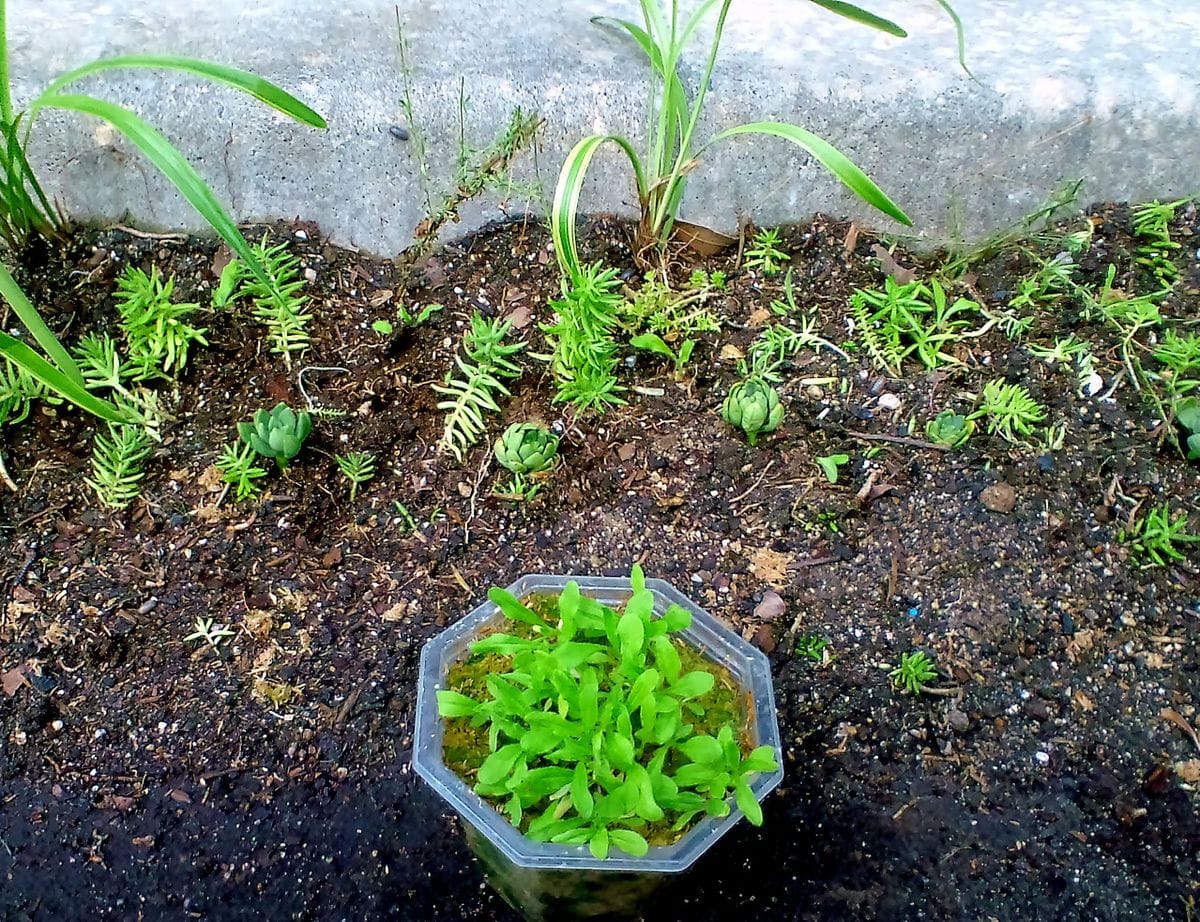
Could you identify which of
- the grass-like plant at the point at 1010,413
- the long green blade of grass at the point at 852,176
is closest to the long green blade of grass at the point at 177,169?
the long green blade of grass at the point at 852,176

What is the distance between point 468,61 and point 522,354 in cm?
60

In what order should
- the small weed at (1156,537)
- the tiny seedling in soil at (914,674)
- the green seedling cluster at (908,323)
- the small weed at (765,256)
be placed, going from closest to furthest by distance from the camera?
the tiny seedling in soil at (914,674), the small weed at (1156,537), the green seedling cluster at (908,323), the small weed at (765,256)

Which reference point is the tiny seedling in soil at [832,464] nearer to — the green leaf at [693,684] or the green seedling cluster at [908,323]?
the green seedling cluster at [908,323]

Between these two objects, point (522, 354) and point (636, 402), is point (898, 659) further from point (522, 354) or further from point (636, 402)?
point (522, 354)

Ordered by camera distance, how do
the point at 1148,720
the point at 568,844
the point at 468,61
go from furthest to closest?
the point at 468,61, the point at 1148,720, the point at 568,844

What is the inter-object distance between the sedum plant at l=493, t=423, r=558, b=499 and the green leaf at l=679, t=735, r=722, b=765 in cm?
54

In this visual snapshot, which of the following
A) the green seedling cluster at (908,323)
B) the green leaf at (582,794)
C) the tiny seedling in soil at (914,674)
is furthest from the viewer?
the green seedling cluster at (908,323)

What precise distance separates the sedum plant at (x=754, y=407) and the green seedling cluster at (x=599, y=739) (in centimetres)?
47

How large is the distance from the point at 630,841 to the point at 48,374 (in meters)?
0.93

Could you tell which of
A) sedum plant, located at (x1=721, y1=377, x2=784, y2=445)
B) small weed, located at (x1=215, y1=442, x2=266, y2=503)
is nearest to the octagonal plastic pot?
sedum plant, located at (x1=721, y1=377, x2=784, y2=445)

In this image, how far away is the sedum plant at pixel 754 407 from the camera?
1332 mm

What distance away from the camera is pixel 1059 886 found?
1.11 metres

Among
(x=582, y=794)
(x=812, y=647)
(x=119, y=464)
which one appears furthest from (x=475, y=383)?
(x=582, y=794)

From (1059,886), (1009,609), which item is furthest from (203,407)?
(1059,886)
